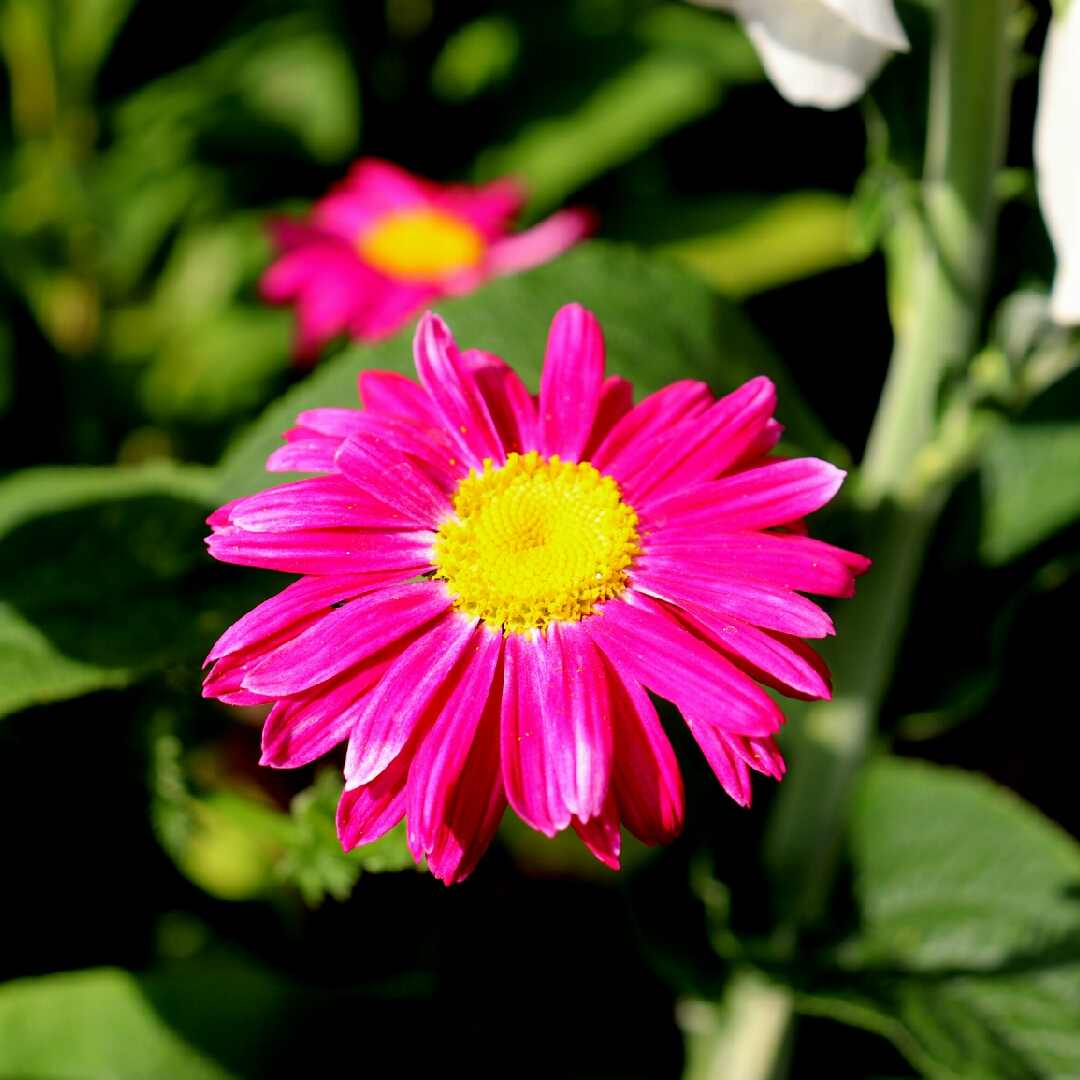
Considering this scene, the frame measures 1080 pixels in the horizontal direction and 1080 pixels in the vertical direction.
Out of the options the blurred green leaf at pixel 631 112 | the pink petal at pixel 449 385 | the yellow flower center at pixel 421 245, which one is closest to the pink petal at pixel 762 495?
the pink petal at pixel 449 385

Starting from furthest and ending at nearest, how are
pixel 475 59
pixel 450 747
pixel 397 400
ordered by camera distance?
1. pixel 475 59
2. pixel 397 400
3. pixel 450 747

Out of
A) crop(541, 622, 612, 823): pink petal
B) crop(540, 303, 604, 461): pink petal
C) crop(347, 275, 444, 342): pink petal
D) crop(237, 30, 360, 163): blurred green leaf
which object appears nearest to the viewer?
crop(541, 622, 612, 823): pink petal

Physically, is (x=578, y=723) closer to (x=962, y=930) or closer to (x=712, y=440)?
(x=712, y=440)

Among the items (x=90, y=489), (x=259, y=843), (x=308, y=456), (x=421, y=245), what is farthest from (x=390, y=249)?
(x=308, y=456)

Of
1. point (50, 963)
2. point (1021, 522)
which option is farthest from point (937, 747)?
point (50, 963)

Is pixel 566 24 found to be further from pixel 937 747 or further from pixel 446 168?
pixel 937 747

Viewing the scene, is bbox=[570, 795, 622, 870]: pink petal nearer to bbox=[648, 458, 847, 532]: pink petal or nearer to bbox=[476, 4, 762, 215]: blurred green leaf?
bbox=[648, 458, 847, 532]: pink petal

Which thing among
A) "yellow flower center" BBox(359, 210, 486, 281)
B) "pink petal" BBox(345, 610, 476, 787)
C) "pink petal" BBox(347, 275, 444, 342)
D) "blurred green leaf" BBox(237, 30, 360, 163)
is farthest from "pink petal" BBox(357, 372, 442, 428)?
"blurred green leaf" BBox(237, 30, 360, 163)
